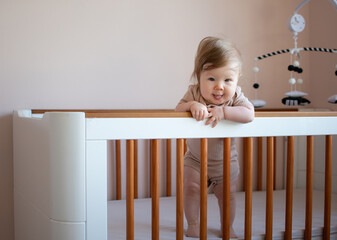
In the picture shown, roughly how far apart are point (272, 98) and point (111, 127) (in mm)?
1353

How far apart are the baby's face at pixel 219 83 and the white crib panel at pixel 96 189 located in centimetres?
40

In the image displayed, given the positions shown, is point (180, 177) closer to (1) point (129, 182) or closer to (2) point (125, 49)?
(1) point (129, 182)

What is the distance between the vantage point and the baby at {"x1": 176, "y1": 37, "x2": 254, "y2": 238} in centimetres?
110

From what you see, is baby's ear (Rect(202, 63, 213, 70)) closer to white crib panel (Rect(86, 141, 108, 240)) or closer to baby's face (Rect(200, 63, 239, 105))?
baby's face (Rect(200, 63, 239, 105))

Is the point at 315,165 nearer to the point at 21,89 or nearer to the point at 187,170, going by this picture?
the point at 187,170

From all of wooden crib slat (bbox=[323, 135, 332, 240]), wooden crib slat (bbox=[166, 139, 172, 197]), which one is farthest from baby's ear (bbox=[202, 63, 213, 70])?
wooden crib slat (bbox=[166, 139, 172, 197])

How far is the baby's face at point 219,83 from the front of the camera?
48.6 inches

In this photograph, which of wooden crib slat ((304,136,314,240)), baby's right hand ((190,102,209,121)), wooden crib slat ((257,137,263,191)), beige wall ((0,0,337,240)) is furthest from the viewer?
wooden crib slat ((257,137,263,191))

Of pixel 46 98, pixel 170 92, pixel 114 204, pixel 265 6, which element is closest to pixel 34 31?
pixel 46 98

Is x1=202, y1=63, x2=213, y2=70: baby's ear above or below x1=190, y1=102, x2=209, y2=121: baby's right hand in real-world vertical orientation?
above

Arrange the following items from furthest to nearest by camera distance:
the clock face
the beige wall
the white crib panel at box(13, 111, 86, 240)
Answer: the clock face, the beige wall, the white crib panel at box(13, 111, 86, 240)

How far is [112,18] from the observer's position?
1.84 metres

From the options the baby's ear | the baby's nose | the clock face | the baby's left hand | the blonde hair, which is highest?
the clock face

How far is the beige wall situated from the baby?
601 mm
